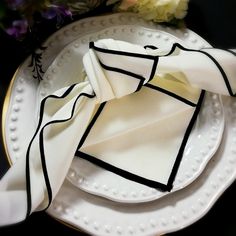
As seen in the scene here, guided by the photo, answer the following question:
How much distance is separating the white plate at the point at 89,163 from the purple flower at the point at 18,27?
0.23 ft

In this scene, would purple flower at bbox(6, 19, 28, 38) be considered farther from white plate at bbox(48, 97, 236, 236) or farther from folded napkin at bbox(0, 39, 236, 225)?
white plate at bbox(48, 97, 236, 236)

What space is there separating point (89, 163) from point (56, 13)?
0.67ft

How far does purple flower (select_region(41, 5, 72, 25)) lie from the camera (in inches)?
23.7

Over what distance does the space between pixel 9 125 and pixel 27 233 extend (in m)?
0.14

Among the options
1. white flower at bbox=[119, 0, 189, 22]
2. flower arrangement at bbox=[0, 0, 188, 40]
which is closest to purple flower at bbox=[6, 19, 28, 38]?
flower arrangement at bbox=[0, 0, 188, 40]

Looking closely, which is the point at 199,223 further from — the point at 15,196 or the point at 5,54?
the point at 5,54

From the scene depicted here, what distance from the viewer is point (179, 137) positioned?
0.63 metres

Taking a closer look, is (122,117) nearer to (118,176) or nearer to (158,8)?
(118,176)

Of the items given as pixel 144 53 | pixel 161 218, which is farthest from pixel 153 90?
pixel 161 218

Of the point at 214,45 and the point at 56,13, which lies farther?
the point at 214,45

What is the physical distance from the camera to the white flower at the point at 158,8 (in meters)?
0.69

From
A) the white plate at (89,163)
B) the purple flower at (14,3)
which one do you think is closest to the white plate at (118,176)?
the white plate at (89,163)

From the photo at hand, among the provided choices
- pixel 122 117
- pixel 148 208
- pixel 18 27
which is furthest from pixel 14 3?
pixel 148 208

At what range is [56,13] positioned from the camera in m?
0.61
